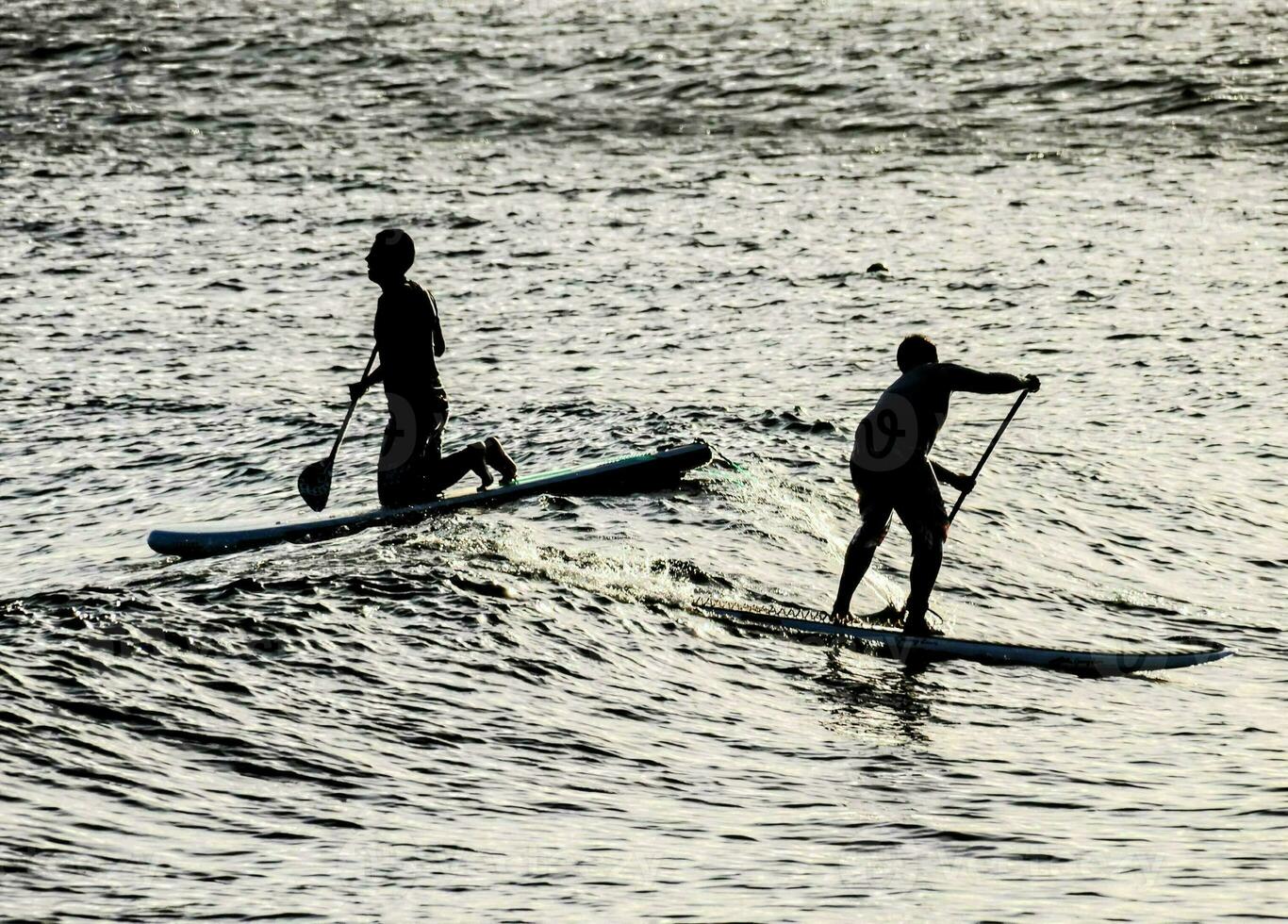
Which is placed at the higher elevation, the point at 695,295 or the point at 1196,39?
the point at 1196,39

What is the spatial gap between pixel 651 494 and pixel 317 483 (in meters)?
2.88

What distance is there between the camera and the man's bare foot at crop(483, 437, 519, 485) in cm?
1417

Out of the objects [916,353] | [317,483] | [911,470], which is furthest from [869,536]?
[317,483]

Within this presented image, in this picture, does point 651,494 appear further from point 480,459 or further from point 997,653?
point 997,653

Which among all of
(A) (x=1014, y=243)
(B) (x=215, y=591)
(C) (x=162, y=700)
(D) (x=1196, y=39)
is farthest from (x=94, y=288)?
(D) (x=1196, y=39)

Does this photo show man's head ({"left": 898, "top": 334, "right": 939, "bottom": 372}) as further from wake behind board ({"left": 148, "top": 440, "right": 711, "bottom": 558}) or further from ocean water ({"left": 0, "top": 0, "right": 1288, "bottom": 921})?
wake behind board ({"left": 148, "top": 440, "right": 711, "bottom": 558})

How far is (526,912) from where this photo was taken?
778cm

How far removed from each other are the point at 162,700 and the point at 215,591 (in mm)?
1834

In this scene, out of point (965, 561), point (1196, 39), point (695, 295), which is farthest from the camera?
point (1196, 39)

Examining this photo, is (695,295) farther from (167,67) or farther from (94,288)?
(167,67)

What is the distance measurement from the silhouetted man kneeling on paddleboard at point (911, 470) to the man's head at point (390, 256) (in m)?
3.68

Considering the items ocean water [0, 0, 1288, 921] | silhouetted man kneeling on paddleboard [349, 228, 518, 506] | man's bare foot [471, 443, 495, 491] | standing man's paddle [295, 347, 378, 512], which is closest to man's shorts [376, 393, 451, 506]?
silhouetted man kneeling on paddleboard [349, 228, 518, 506]

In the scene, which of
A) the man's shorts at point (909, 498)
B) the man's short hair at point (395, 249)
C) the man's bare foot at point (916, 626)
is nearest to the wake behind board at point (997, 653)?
the man's bare foot at point (916, 626)

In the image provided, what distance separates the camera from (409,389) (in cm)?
1337
